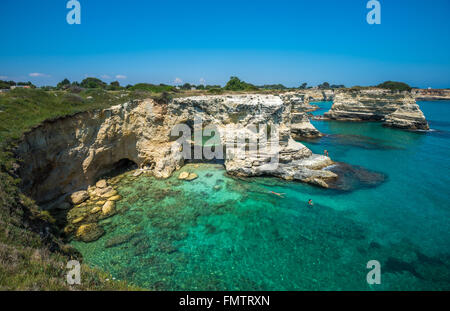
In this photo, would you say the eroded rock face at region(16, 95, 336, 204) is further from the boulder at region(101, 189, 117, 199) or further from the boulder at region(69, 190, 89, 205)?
the boulder at region(69, 190, 89, 205)

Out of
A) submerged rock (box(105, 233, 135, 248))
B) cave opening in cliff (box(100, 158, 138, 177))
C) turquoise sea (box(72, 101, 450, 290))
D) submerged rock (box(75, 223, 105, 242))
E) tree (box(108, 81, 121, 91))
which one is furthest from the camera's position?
tree (box(108, 81, 121, 91))

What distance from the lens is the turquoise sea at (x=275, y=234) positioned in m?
8.84

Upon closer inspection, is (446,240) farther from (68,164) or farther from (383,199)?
(68,164)

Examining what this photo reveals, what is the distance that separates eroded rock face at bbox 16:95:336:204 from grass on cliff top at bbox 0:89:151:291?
1.69 m

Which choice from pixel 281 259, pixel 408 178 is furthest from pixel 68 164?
pixel 408 178

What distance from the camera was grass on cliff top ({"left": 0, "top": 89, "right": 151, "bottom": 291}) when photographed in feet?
14.7

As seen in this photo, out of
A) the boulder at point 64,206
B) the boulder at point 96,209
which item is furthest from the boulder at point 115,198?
the boulder at point 64,206

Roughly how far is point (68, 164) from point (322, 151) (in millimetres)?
27342

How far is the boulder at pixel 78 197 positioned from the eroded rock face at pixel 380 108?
2092 inches

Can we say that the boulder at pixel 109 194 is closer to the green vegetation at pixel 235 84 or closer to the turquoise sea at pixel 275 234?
the turquoise sea at pixel 275 234

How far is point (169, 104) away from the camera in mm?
19875

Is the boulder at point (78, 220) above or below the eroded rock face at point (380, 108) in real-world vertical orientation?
below

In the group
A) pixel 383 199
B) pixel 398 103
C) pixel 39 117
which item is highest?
pixel 398 103

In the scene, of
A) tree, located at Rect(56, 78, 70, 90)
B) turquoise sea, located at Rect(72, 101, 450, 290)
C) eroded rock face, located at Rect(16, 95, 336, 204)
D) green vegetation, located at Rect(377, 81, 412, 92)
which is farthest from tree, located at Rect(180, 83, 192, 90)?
green vegetation, located at Rect(377, 81, 412, 92)
